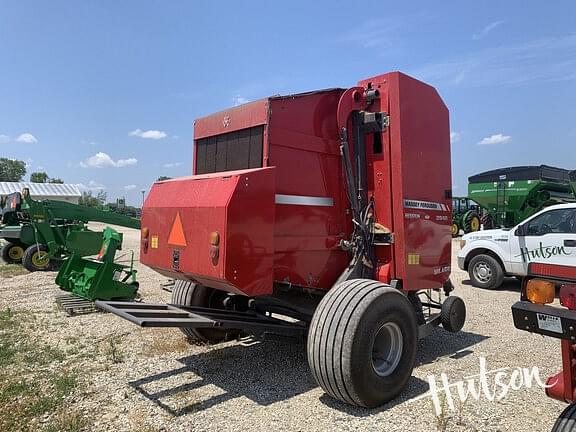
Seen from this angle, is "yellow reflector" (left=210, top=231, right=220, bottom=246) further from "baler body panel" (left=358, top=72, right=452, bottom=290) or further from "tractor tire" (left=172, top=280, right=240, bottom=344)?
"baler body panel" (left=358, top=72, right=452, bottom=290)

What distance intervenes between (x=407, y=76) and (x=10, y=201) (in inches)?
536

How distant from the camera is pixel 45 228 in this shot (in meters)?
12.7

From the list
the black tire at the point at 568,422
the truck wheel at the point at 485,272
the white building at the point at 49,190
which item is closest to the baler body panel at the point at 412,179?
the black tire at the point at 568,422

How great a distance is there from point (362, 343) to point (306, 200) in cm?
148

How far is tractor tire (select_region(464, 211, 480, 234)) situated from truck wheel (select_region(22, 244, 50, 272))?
19699 mm

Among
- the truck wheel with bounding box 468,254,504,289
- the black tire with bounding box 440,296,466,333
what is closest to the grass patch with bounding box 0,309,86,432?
the black tire with bounding box 440,296,466,333

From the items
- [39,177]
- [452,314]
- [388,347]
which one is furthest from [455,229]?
[39,177]

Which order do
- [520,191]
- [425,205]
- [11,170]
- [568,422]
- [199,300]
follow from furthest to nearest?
[11,170] < [520,191] < [199,300] < [425,205] < [568,422]

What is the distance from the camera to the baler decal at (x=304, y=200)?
4375mm

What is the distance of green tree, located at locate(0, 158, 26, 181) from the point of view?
89062 mm

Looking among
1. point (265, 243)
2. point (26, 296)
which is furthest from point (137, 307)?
point (26, 296)

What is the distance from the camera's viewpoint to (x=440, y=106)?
562 cm

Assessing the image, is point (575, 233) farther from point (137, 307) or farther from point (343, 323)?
point (137, 307)

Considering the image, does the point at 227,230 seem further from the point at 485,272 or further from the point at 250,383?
the point at 485,272
